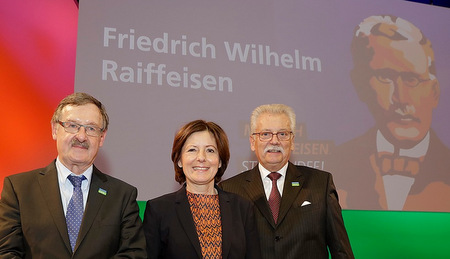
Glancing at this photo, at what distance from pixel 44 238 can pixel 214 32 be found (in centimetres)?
308

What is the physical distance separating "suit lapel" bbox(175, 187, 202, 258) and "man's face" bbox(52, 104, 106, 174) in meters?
0.56

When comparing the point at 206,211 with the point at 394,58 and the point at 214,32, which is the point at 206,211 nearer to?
the point at 214,32

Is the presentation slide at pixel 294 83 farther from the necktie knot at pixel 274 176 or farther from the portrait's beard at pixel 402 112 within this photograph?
the necktie knot at pixel 274 176

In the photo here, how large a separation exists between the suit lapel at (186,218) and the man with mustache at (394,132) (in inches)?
107

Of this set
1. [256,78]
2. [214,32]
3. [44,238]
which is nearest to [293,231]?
[44,238]

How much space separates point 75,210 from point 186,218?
0.61 m

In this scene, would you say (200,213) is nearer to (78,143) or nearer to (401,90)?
(78,143)

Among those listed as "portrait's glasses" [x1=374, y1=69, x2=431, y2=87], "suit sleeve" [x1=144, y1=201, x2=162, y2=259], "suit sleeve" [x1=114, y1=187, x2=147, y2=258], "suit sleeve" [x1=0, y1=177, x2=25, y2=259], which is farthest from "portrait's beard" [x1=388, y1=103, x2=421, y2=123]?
"suit sleeve" [x1=0, y1=177, x2=25, y2=259]

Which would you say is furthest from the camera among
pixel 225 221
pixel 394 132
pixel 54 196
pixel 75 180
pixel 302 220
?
pixel 394 132

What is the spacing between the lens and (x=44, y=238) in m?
2.29

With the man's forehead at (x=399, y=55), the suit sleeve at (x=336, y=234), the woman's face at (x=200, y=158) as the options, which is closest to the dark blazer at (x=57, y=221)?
the woman's face at (x=200, y=158)

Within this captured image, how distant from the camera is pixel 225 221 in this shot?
103 inches

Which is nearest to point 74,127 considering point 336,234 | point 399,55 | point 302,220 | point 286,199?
point 286,199

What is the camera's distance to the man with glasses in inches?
90.0
